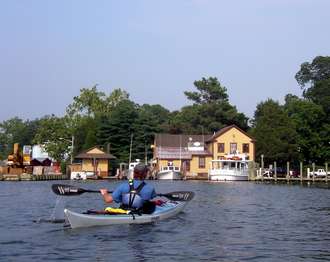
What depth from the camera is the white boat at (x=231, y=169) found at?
79.2 metres

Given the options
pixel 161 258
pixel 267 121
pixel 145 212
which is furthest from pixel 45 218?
pixel 267 121

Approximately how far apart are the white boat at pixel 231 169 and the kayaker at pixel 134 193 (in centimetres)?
5895

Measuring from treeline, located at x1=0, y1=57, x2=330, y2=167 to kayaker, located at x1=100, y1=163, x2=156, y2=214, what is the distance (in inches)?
2624

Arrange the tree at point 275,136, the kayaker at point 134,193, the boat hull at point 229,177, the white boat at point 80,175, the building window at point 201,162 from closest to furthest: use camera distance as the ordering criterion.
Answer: the kayaker at point 134,193 → the boat hull at point 229,177 → the white boat at point 80,175 → the tree at point 275,136 → the building window at point 201,162

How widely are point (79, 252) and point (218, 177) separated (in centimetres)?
6484

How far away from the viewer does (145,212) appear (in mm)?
21438

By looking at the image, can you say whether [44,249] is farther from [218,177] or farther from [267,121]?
[267,121]

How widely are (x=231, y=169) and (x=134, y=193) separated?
60536 mm

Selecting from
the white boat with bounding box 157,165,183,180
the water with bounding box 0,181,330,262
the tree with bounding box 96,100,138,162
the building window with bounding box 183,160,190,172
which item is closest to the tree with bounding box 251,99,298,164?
the building window with bounding box 183,160,190,172

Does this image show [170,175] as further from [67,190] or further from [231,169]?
→ [67,190]

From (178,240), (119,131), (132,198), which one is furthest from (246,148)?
(178,240)

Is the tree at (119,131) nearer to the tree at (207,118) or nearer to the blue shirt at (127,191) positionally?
the tree at (207,118)

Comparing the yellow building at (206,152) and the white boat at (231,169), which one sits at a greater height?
the yellow building at (206,152)

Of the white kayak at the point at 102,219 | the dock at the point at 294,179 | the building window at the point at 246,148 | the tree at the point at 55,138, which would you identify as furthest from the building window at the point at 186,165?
the white kayak at the point at 102,219
